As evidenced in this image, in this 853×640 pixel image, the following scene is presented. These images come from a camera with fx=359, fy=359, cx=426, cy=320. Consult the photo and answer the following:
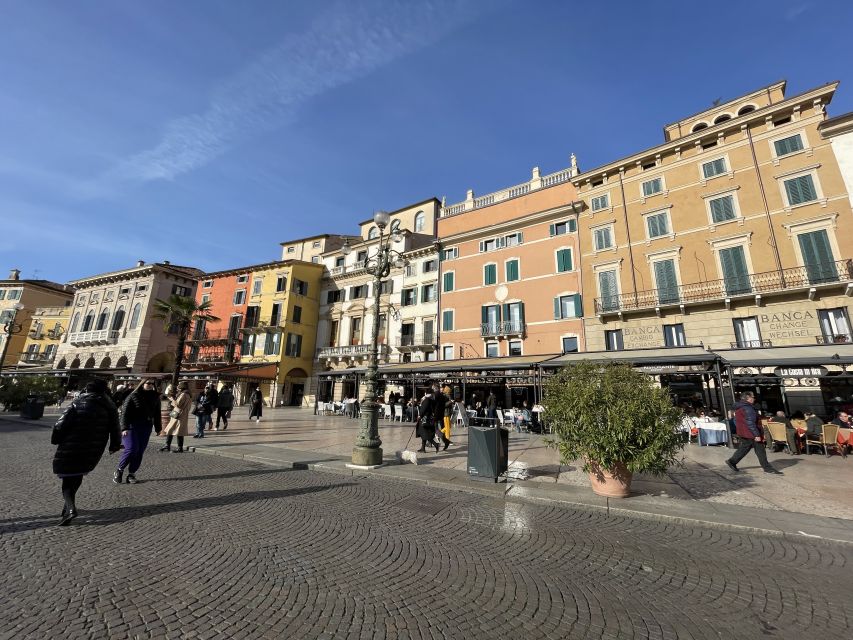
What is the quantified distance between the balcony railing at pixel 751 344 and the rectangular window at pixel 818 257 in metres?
2.98

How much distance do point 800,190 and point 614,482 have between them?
766 inches

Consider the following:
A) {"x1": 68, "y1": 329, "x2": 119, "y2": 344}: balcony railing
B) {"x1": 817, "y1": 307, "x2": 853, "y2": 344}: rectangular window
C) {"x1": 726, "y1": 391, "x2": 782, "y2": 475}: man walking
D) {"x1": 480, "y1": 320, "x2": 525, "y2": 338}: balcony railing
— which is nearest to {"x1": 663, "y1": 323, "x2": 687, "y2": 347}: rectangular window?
{"x1": 817, "y1": 307, "x2": 853, "y2": 344}: rectangular window

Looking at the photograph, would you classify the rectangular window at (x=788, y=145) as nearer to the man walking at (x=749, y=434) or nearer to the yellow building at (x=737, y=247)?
the yellow building at (x=737, y=247)

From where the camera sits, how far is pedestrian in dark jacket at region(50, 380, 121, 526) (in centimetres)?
423

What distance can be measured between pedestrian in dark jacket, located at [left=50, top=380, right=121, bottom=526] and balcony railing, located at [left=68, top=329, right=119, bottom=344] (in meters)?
41.4

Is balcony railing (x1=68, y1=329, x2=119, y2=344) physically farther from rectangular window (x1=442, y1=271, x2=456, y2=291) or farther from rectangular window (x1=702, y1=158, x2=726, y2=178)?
rectangular window (x1=702, y1=158, x2=726, y2=178)

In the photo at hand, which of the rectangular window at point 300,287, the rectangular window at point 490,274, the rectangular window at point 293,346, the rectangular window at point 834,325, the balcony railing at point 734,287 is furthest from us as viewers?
the rectangular window at point 300,287

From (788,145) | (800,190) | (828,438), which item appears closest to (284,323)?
(828,438)

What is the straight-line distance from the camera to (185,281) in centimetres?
3959

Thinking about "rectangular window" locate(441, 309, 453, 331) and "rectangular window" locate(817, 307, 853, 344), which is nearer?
"rectangular window" locate(817, 307, 853, 344)

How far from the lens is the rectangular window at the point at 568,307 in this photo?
2083 cm

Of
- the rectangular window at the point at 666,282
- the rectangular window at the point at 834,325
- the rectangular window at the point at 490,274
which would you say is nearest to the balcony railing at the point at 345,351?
the rectangular window at the point at 490,274

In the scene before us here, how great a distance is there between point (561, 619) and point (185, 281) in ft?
153

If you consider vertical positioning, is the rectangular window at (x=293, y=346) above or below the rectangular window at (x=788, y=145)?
below
